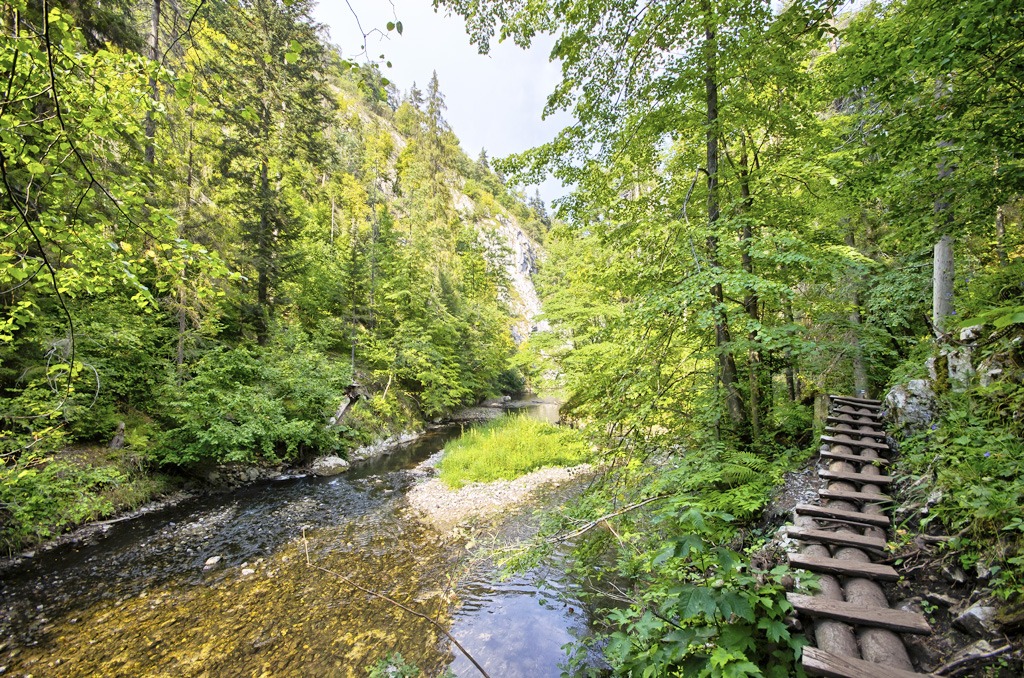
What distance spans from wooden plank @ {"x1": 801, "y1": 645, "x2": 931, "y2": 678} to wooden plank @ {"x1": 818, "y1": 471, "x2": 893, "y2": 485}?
256 cm

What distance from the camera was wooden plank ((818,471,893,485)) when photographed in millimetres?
3926

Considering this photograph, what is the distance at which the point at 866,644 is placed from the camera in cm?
218

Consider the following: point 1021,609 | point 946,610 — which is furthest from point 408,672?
point 1021,609

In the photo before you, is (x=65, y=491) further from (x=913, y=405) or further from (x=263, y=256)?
(x=913, y=405)

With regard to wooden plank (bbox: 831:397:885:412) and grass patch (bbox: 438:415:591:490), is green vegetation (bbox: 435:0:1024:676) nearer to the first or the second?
wooden plank (bbox: 831:397:885:412)

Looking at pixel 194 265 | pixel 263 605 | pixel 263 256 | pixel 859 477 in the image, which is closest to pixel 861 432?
pixel 859 477

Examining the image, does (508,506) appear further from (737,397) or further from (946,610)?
(946,610)

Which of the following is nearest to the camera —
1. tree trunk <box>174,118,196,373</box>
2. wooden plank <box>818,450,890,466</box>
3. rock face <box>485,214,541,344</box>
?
wooden plank <box>818,450,890,466</box>

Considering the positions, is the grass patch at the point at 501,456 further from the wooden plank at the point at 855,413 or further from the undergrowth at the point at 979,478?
the undergrowth at the point at 979,478

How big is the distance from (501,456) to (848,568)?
10.4m

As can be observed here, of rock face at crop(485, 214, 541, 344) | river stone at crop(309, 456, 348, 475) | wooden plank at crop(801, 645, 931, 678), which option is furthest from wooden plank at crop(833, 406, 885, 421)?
rock face at crop(485, 214, 541, 344)

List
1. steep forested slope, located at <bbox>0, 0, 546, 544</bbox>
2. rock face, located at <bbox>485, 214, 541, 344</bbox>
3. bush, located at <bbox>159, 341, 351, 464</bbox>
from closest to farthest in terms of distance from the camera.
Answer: steep forested slope, located at <bbox>0, 0, 546, 544</bbox>, bush, located at <bbox>159, 341, 351, 464</bbox>, rock face, located at <bbox>485, 214, 541, 344</bbox>

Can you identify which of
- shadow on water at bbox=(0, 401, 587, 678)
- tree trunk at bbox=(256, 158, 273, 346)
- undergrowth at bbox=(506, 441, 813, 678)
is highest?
tree trunk at bbox=(256, 158, 273, 346)

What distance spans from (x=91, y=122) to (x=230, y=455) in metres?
9.09
